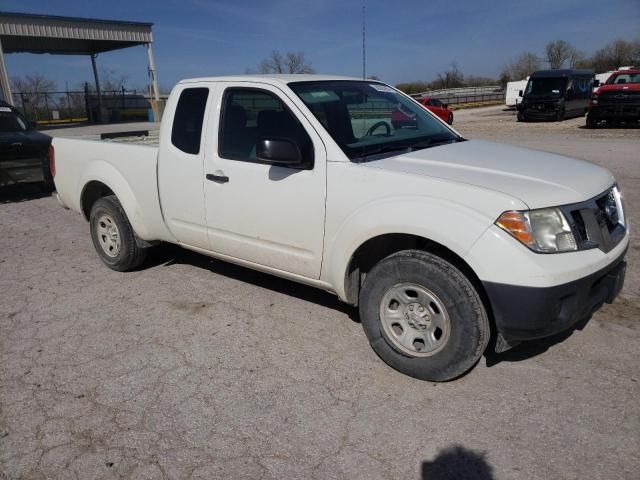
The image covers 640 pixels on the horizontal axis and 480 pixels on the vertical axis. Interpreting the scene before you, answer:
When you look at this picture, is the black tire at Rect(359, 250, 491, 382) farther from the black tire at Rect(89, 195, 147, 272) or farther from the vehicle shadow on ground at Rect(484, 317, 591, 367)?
the black tire at Rect(89, 195, 147, 272)

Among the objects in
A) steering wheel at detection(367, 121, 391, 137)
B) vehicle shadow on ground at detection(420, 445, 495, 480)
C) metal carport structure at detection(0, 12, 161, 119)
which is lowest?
vehicle shadow on ground at detection(420, 445, 495, 480)

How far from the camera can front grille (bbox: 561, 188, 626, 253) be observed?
2781mm

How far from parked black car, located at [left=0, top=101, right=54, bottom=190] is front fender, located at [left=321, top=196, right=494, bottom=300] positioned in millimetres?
7390

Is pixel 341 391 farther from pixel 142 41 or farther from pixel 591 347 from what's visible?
pixel 142 41

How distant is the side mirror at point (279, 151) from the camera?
332 centimetres

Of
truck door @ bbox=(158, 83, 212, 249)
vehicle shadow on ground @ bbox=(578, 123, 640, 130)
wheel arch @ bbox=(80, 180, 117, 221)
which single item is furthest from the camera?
vehicle shadow on ground @ bbox=(578, 123, 640, 130)

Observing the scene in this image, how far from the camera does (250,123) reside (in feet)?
12.9

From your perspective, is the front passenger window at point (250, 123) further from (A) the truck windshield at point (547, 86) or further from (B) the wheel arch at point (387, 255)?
(A) the truck windshield at point (547, 86)

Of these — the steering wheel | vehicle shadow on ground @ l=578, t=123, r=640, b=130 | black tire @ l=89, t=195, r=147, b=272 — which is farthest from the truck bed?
vehicle shadow on ground @ l=578, t=123, r=640, b=130

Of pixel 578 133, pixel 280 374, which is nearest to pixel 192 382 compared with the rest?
pixel 280 374

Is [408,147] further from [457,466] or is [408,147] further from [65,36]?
[65,36]

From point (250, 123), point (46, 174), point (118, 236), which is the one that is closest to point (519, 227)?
point (250, 123)

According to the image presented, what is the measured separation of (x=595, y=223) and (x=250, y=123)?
2459 mm

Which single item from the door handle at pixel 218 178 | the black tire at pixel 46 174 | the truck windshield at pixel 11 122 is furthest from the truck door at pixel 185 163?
the truck windshield at pixel 11 122
